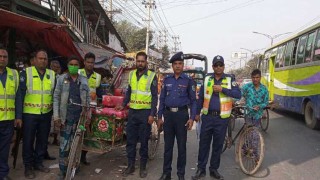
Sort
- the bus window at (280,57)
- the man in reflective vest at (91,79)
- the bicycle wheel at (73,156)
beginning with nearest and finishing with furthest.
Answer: the bicycle wheel at (73,156)
the man in reflective vest at (91,79)
the bus window at (280,57)

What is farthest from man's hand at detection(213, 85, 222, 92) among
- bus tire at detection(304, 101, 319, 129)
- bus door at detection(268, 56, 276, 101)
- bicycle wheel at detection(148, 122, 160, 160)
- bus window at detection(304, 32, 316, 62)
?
bus door at detection(268, 56, 276, 101)

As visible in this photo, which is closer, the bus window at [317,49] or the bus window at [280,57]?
the bus window at [317,49]

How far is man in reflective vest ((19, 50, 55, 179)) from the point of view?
5.22 metres

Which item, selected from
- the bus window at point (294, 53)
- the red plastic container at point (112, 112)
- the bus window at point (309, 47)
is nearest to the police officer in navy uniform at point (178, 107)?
the red plastic container at point (112, 112)

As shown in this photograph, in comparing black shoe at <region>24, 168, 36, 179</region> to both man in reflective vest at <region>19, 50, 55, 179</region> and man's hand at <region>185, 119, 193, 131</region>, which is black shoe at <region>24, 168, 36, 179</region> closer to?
man in reflective vest at <region>19, 50, 55, 179</region>

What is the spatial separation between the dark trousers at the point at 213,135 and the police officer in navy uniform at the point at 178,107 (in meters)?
0.40

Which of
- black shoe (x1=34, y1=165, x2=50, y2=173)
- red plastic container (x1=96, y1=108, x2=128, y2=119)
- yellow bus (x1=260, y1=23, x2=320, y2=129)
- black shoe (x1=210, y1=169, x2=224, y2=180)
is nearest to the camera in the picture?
black shoe (x1=210, y1=169, x2=224, y2=180)

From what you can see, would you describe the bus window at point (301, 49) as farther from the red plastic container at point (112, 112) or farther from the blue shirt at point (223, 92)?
the red plastic container at point (112, 112)

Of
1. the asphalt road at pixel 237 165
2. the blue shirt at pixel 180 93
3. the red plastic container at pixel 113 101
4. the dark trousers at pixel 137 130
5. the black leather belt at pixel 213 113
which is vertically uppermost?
the blue shirt at pixel 180 93

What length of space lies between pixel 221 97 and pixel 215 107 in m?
0.19

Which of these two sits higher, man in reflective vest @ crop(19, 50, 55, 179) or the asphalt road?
man in reflective vest @ crop(19, 50, 55, 179)

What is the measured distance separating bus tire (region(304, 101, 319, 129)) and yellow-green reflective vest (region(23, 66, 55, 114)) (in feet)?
26.9

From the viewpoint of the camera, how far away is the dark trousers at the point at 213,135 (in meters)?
5.36

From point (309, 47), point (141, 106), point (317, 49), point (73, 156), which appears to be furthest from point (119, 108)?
point (309, 47)
